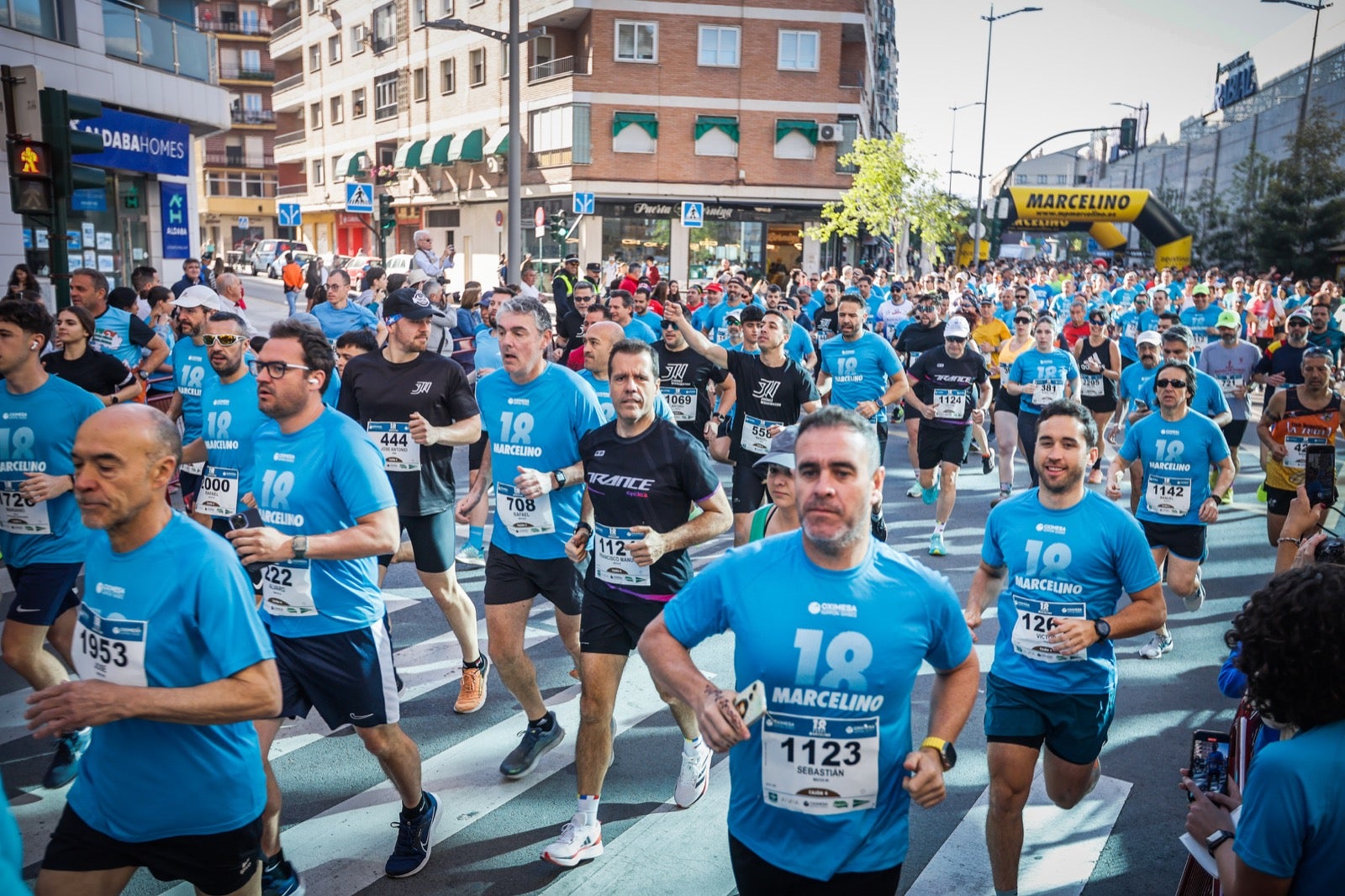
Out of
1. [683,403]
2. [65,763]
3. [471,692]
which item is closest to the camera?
[65,763]

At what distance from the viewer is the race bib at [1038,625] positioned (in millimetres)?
4277

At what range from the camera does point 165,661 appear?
306 centimetres

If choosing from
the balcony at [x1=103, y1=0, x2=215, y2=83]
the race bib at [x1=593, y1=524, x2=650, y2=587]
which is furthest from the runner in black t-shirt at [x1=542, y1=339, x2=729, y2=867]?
the balcony at [x1=103, y1=0, x2=215, y2=83]

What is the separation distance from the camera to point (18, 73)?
9.35 metres

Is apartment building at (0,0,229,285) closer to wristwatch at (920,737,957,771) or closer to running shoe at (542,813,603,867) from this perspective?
running shoe at (542,813,603,867)

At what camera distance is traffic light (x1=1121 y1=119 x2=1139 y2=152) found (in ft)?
106

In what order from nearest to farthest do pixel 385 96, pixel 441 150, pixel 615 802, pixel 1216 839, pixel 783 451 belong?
pixel 1216 839 < pixel 783 451 < pixel 615 802 < pixel 441 150 < pixel 385 96

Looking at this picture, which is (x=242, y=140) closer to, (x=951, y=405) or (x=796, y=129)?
(x=796, y=129)

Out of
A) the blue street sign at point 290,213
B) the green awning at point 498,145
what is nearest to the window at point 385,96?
the green awning at point 498,145

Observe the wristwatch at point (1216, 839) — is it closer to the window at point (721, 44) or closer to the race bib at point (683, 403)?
the race bib at point (683, 403)

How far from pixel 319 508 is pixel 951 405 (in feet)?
25.0

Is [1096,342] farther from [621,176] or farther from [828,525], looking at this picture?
[621,176]

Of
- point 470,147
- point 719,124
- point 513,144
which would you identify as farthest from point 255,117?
point 513,144

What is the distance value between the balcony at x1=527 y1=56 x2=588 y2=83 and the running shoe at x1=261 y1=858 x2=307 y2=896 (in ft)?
127
